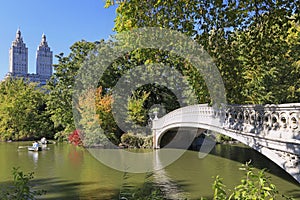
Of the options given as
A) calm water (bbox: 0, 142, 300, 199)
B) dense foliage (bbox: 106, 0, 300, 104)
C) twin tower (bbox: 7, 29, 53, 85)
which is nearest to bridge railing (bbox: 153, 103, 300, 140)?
dense foliage (bbox: 106, 0, 300, 104)

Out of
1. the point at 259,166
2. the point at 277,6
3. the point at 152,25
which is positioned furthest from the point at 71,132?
the point at 277,6

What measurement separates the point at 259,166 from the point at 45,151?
13.5 meters

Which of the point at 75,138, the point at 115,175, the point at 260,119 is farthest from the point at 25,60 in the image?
the point at 260,119

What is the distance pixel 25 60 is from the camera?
124812mm

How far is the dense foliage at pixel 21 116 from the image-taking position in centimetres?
3024

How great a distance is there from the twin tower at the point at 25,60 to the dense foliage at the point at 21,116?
86.6m

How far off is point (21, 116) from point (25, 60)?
333ft

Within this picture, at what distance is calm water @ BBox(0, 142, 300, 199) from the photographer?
10.4 m

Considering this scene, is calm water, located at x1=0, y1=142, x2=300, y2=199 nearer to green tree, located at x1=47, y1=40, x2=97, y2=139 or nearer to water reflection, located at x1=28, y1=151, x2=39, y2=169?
water reflection, located at x1=28, y1=151, x2=39, y2=169

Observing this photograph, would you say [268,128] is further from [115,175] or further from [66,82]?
[66,82]

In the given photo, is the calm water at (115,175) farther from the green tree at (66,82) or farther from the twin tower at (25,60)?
the twin tower at (25,60)

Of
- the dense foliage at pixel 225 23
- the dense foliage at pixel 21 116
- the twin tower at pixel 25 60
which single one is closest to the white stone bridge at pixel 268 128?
the dense foliage at pixel 225 23

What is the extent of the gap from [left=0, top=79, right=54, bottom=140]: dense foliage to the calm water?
40.2 feet

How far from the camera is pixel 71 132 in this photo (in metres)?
26.9
